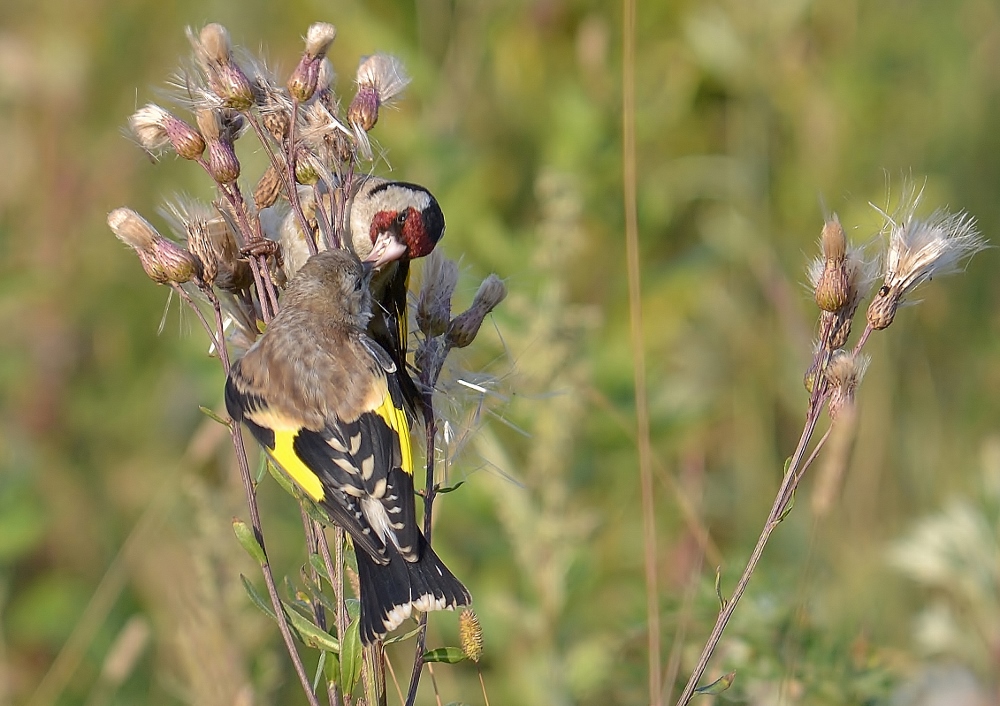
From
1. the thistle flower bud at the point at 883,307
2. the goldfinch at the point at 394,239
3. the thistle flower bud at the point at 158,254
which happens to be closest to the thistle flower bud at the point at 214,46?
the thistle flower bud at the point at 158,254

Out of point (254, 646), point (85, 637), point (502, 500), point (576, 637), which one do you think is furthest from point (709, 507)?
point (85, 637)

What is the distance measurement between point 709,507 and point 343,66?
77.8 inches

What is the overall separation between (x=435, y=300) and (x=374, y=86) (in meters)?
0.31

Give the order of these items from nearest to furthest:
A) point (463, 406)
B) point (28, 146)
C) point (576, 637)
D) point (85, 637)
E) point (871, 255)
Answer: point (871, 255) → point (463, 406) → point (85, 637) → point (576, 637) → point (28, 146)

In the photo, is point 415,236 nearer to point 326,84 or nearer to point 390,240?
point 390,240

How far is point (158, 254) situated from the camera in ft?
5.17

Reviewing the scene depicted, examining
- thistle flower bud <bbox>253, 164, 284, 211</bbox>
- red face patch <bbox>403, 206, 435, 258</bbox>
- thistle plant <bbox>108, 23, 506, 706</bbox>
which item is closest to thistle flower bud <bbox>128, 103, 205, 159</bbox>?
thistle plant <bbox>108, 23, 506, 706</bbox>

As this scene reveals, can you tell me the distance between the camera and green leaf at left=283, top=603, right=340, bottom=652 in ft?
4.89

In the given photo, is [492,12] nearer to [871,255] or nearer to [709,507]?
[709,507]

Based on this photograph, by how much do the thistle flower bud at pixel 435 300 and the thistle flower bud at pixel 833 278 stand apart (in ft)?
1.68

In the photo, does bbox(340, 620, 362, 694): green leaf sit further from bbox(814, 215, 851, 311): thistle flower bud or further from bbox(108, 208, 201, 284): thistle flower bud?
bbox(814, 215, 851, 311): thistle flower bud

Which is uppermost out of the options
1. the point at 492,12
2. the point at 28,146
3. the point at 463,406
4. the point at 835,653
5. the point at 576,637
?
the point at 492,12

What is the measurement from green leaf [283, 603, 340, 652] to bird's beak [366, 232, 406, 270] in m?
0.59

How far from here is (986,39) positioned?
14.2 feet
